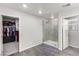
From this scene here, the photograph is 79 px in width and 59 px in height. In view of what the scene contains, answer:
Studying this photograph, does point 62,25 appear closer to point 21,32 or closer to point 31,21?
point 31,21

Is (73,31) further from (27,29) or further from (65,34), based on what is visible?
(27,29)

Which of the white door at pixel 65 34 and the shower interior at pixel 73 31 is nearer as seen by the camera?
the shower interior at pixel 73 31

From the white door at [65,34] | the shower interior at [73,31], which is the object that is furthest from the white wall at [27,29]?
the shower interior at [73,31]

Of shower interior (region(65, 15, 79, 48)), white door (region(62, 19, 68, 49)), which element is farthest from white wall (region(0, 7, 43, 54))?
shower interior (region(65, 15, 79, 48))

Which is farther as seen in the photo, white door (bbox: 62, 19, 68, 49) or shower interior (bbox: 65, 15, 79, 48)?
white door (bbox: 62, 19, 68, 49)

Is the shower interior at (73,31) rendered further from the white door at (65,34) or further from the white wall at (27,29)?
the white wall at (27,29)

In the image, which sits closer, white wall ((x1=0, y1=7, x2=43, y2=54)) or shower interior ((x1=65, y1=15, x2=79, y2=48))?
shower interior ((x1=65, y1=15, x2=79, y2=48))

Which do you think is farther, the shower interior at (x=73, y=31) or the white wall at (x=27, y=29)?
the white wall at (x=27, y=29)

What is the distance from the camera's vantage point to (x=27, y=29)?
2365 millimetres

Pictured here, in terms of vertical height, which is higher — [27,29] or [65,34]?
[27,29]

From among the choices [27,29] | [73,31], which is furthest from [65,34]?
[27,29]

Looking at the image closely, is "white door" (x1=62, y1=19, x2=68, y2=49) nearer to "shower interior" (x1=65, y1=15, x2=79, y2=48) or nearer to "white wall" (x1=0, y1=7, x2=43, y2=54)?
"shower interior" (x1=65, y1=15, x2=79, y2=48)

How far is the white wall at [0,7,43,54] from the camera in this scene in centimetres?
208

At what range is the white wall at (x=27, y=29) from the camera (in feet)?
6.84
